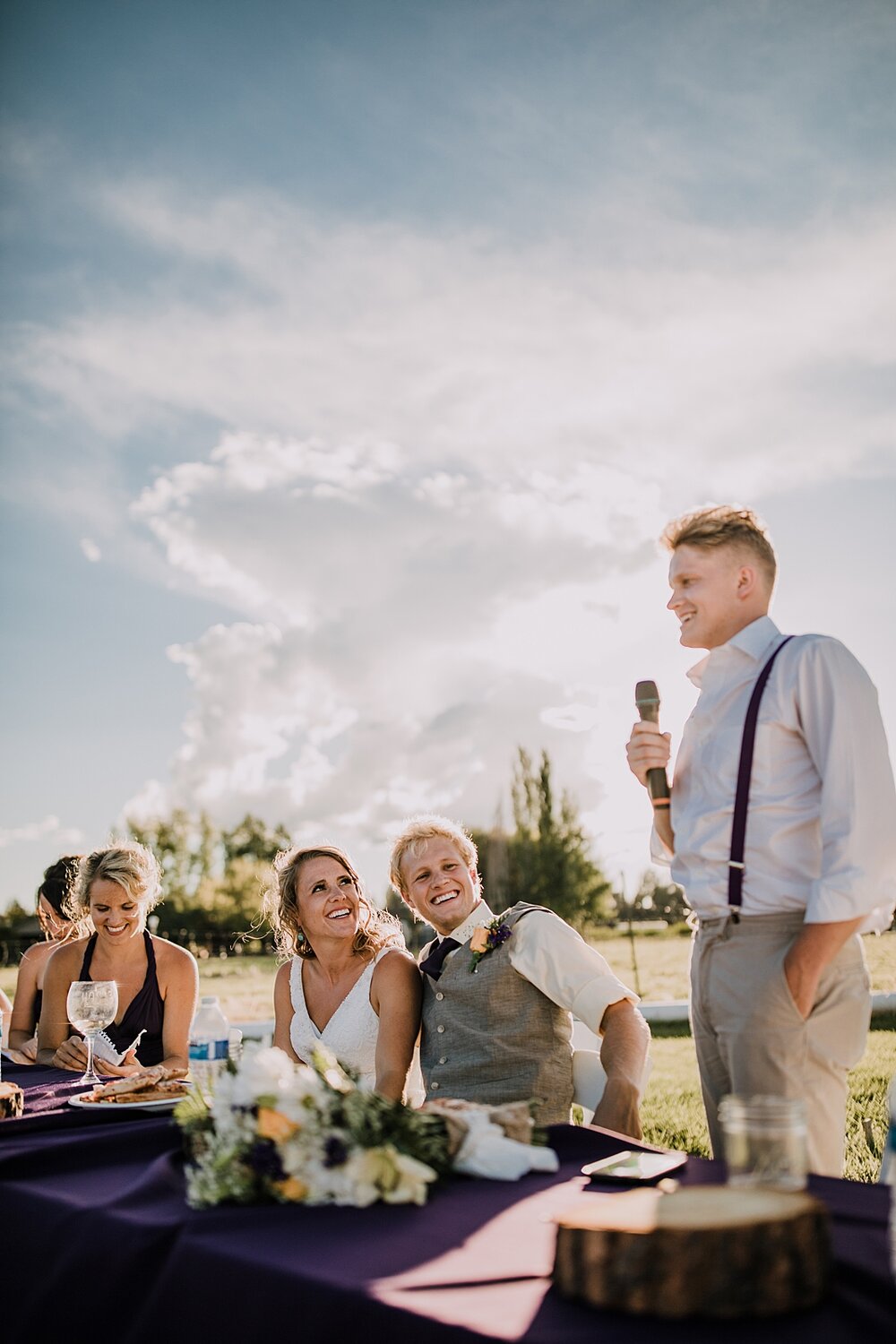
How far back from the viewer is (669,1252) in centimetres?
113

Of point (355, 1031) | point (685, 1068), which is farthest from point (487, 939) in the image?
point (685, 1068)

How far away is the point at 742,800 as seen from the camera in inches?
95.0

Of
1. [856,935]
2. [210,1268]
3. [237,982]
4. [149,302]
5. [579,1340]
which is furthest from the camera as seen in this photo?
[237,982]

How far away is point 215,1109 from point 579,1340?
756 millimetres

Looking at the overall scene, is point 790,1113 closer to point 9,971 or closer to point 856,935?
point 856,935

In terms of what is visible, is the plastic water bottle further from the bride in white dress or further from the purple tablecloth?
the bride in white dress

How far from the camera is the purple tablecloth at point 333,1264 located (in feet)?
3.81

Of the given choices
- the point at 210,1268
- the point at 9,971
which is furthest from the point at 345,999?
the point at 9,971

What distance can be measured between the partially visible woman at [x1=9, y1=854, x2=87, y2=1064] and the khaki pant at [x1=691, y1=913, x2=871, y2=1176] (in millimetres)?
2903

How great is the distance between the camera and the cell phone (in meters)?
1.70

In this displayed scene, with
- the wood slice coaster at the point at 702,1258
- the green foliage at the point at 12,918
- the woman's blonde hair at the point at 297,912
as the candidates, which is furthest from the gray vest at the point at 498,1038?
the green foliage at the point at 12,918

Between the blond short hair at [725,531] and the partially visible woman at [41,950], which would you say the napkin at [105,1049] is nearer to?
the partially visible woman at [41,950]

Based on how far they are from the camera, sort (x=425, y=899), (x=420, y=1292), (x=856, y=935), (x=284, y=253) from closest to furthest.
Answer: (x=420, y=1292) → (x=856, y=935) → (x=425, y=899) → (x=284, y=253)

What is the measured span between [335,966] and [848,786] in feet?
6.97
